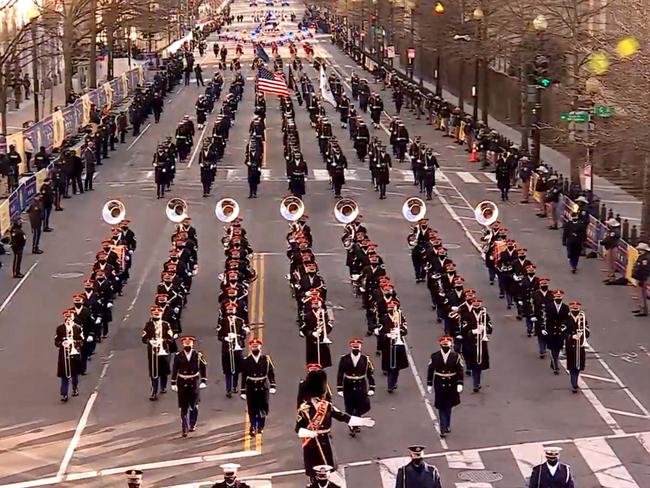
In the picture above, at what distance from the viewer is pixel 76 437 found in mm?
21172

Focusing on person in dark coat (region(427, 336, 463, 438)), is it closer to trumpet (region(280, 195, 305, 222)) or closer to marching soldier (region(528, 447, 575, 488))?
marching soldier (region(528, 447, 575, 488))

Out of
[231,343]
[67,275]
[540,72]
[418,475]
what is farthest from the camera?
[540,72]

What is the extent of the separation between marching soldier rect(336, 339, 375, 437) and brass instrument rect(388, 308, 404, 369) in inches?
82.6

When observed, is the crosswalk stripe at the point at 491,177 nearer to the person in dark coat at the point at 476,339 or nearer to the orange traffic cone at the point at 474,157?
the orange traffic cone at the point at 474,157

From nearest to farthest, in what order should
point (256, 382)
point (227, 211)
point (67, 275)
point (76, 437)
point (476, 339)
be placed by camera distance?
point (256, 382) < point (76, 437) < point (476, 339) < point (67, 275) < point (227, 211)

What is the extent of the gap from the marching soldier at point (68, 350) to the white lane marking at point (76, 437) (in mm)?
468

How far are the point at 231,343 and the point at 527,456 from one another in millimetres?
5142

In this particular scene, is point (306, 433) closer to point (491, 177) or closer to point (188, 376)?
point (188, 376)

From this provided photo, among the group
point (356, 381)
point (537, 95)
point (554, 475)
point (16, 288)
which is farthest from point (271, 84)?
point (554, 475)

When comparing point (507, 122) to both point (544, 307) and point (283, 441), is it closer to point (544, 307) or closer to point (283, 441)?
point (544, 307)

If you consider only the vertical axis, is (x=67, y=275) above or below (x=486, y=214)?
below

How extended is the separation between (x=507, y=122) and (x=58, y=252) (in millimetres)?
38076

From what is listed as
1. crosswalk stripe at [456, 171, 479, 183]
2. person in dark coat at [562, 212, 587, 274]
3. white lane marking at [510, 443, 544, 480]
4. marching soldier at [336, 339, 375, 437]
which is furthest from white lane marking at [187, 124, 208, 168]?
white lane marking at [510, 443, 544, 480]

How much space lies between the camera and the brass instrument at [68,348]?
22516mm
